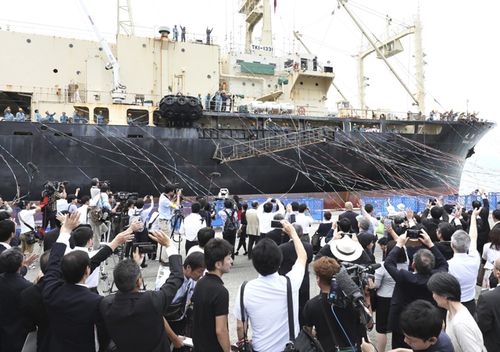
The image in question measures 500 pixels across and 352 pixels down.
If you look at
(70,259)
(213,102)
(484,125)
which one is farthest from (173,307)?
(484,125)

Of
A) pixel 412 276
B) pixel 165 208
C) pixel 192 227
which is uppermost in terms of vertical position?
pixel 412 276

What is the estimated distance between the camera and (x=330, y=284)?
268 cm

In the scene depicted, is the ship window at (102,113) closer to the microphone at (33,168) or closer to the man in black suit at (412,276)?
the microphone at (33,168)

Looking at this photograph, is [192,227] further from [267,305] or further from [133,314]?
[133,314]

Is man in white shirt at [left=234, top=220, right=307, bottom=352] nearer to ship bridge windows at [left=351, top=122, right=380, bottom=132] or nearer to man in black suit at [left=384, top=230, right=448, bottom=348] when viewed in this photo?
man in black suit at [left=384, top=230, right=448, bottom=348]

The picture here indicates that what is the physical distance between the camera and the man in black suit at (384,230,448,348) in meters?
3.36

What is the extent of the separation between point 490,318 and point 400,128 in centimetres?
2141

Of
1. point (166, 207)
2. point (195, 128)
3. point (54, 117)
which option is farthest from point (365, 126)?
point (54, 117)

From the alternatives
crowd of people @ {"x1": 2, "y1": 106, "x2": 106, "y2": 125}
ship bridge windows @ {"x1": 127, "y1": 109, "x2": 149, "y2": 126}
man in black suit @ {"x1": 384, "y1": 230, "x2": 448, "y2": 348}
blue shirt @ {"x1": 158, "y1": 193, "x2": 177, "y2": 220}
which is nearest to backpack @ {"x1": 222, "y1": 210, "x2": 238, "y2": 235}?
blue shirt @ {"x1": 158, "y1": 193, "x2": 177, "y2": 220}

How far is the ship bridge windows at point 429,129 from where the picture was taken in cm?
2250

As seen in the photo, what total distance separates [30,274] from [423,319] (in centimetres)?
776

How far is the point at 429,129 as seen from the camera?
22.8 meters

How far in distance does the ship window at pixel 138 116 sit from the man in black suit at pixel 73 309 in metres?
15.4

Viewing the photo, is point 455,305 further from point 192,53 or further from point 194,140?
point 192,53
